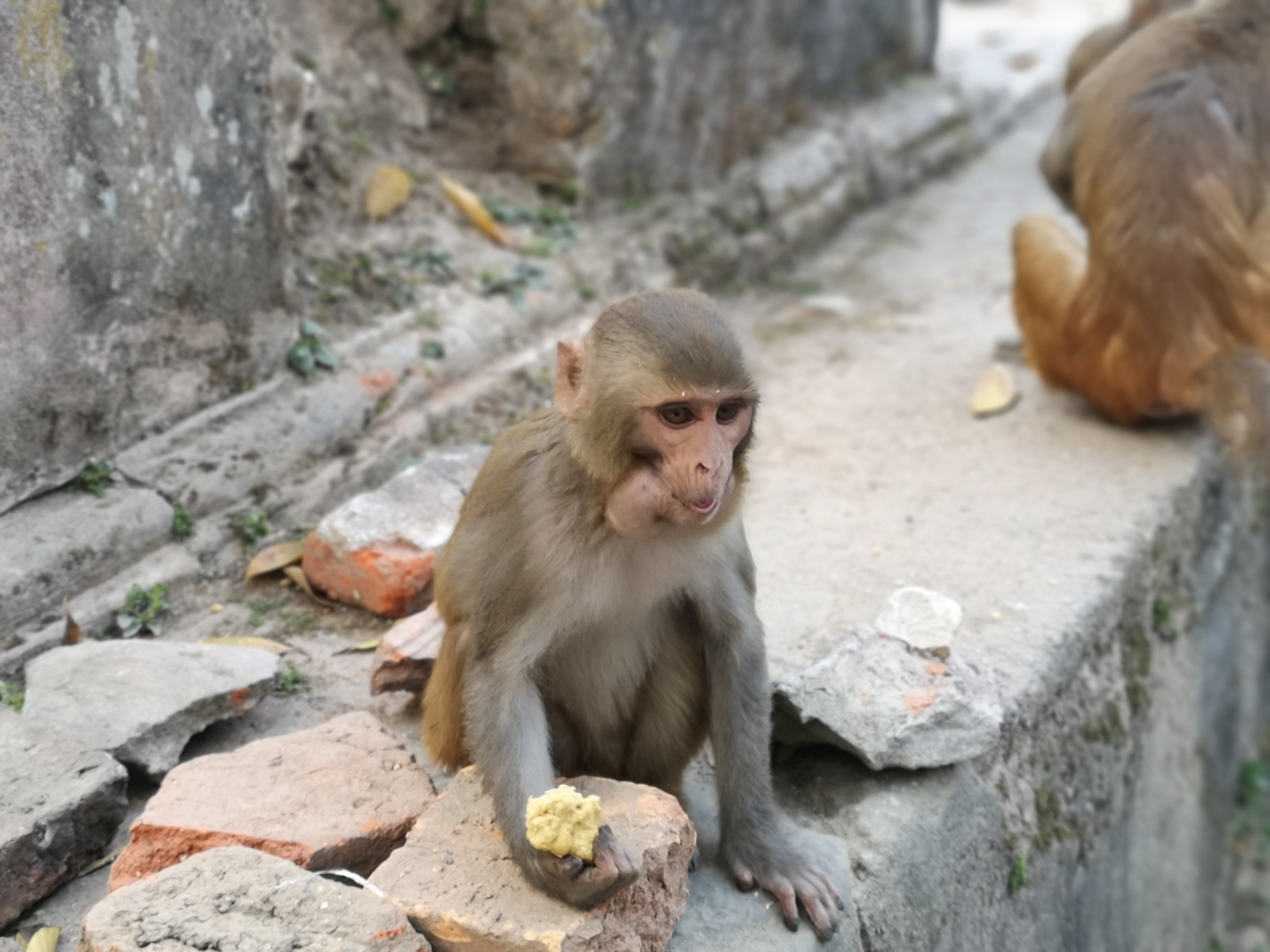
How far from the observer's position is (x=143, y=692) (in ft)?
9.51

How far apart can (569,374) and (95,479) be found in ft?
5.45

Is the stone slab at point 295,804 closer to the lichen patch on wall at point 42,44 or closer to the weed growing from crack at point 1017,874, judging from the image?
the weed growing from crack at point 1017,874

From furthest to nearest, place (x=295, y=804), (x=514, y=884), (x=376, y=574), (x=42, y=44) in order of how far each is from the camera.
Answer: (x=376, y=574)
(x=42, y=44)
(x=295, y=804)
(x=514, y=884)

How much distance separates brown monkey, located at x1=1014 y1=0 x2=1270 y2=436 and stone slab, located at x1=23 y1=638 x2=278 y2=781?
3427 millimetres

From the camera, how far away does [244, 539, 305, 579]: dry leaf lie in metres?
3.60

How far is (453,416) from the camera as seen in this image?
14.6 feet

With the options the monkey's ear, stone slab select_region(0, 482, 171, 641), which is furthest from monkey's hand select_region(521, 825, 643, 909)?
stone slab select_region(0, 482, 171, 641)

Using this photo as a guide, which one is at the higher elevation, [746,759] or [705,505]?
[705,505]

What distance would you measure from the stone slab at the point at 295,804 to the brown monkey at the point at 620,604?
16 centimetres

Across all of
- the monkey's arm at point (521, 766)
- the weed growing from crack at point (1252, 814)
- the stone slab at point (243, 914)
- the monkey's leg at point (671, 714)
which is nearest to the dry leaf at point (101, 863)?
the stone slab at point (243, 914)

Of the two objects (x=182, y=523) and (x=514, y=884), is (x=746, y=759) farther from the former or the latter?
(x=182, y=523)

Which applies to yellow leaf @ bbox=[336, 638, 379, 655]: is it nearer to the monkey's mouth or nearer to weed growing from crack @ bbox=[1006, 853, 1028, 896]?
the monkey's mouth

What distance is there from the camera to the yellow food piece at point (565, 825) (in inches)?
85.0

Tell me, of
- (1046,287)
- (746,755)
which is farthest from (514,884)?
(1046,287)
